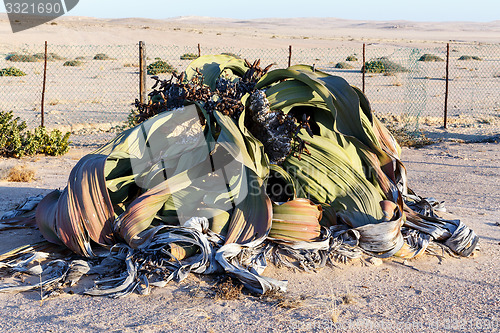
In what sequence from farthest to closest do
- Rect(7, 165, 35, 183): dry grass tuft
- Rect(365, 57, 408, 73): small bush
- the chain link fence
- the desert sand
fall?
Rect(365, 57, 408, 73): small bush
the chain link fence
Rect(7, 165, 35, 183): dry grass tuft
the desert sand

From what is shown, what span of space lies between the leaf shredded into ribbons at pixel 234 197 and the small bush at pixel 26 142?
4003 mm

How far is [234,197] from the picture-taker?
153 inches

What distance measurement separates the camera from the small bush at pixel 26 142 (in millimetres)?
7848

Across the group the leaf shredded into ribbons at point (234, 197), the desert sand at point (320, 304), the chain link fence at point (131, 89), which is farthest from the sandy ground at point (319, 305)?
the chain link fence at point (131, 89)

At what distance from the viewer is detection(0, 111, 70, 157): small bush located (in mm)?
7848

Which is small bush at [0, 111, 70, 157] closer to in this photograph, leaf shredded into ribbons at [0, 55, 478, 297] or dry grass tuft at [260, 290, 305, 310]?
leaf shredded into ribbons at [0, 55, 478, 297]

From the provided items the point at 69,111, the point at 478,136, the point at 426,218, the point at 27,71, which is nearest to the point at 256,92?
the point at 426,218

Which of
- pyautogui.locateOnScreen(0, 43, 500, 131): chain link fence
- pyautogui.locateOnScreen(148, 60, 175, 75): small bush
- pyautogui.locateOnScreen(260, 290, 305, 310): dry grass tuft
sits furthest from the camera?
pyautogui.locateOnScreen(148, 60, 175, 75): small bush

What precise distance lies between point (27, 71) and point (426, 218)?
20.8 m

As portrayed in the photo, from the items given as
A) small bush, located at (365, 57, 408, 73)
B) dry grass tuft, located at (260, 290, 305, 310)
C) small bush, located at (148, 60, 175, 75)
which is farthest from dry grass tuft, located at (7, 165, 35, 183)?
small bush, located at (365, 57, 408, 73)

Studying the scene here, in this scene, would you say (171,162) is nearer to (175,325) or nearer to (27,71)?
(175,325)

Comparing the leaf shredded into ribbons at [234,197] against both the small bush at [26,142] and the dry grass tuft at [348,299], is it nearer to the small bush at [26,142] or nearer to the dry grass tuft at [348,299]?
the dry grass tuft at [348,299]

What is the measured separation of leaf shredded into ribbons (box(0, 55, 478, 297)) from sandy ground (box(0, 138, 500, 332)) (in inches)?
5.1

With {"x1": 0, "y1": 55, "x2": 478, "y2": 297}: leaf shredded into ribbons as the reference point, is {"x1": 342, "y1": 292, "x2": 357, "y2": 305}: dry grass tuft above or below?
below
